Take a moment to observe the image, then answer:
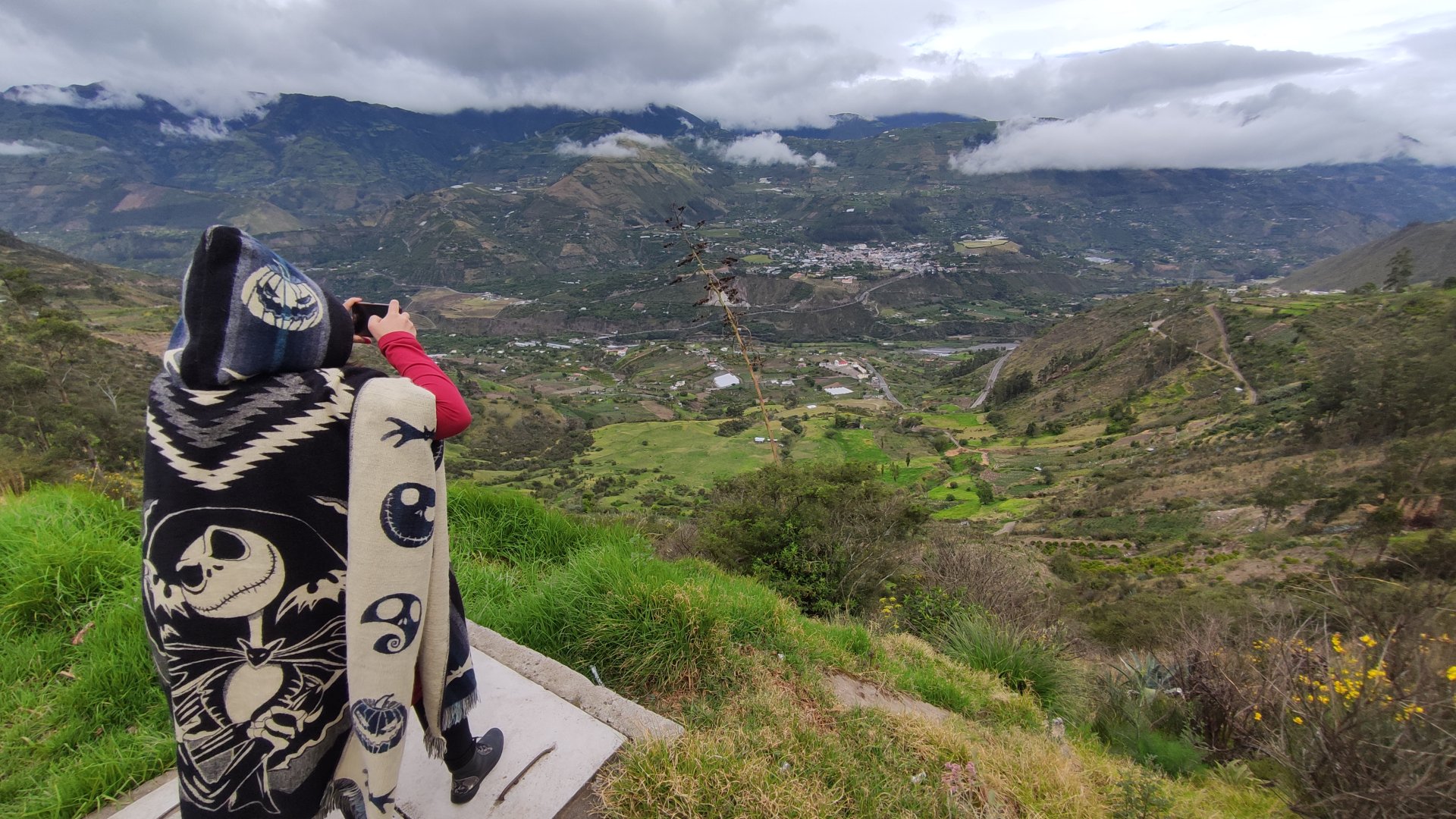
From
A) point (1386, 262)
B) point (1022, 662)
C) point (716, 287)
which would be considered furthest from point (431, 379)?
point (1386, 262)

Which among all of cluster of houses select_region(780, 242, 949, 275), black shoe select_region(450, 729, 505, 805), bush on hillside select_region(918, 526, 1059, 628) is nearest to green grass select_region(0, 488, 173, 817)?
black shoe select_region(450, 729, 505, 805)

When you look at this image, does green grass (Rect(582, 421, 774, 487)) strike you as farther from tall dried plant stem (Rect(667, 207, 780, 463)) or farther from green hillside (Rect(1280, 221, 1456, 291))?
green hillside (Rect(1280, 221, 1456, 291))

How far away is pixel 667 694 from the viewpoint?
2885 mm

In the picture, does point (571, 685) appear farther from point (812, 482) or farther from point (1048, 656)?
point (812, 482)

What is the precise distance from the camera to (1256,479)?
33375 mm

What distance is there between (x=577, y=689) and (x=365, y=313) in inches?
71.5

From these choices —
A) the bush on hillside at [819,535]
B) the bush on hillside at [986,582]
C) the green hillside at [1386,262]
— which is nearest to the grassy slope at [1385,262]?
the green hillside at [1386,262]

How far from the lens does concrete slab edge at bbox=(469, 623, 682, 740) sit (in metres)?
2.40

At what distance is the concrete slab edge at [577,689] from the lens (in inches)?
94.5

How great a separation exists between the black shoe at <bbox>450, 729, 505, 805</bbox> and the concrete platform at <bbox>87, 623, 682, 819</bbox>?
0.16 feet

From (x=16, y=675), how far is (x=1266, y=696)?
665 centimetres

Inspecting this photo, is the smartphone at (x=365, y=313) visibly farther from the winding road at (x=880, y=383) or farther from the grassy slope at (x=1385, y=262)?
the grassy slope at (x=1385, y=262)

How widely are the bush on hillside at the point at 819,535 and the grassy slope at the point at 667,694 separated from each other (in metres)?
2.31

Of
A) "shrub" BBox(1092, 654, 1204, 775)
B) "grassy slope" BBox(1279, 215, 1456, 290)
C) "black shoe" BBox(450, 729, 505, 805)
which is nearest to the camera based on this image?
"black shoe" BBox(450, 729, 505, 805)
